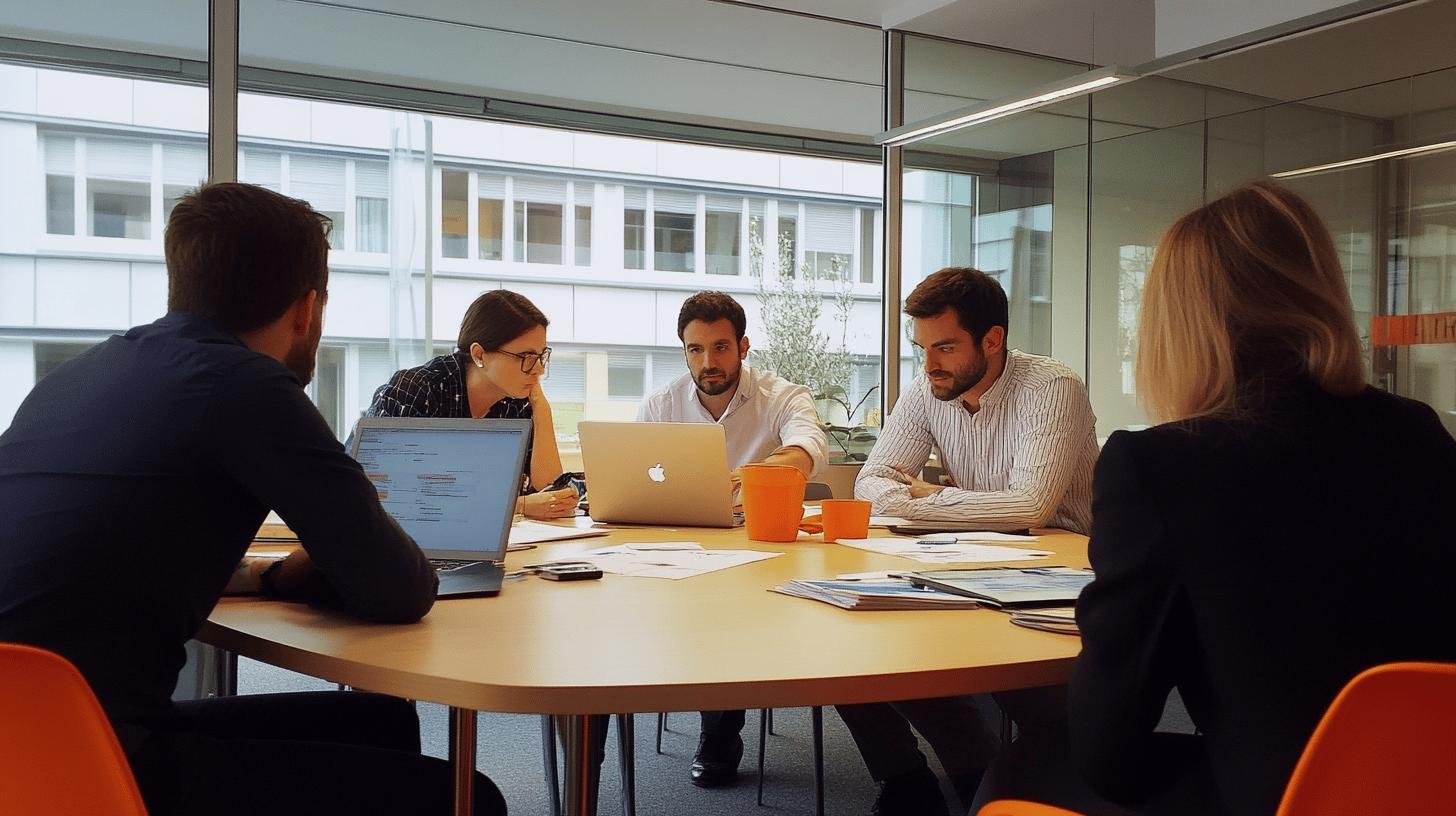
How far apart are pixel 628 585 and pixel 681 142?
14.4ft

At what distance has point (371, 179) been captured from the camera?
545 centimetres

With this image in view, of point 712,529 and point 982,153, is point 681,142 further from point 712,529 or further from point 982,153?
point 712,529

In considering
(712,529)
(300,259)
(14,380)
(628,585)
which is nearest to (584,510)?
(712,529)

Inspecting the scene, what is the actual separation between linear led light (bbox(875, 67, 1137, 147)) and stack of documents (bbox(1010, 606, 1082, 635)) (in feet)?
9.23

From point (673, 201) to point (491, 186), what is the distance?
1.16 m

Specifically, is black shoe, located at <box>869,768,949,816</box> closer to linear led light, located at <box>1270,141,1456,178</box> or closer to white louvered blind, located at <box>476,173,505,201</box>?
linear led light, located at <box>1270,141,1456,178</box>

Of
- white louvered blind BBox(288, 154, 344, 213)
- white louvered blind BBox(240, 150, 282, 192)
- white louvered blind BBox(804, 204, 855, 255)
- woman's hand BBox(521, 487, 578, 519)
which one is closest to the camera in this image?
woman's hand BBox(521, 487, 578, 519)

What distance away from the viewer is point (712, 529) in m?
2.95

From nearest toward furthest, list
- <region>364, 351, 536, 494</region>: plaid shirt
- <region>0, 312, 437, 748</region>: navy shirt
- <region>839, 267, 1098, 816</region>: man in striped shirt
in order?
<region>0, 312, 437, 748</region>: navy shirt
<region>839, 267, 1098, 816</region>: man in striped shirt
<region>364, 351, 536, 494</region>: plaid shirt

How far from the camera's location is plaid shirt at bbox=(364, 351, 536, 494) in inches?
129

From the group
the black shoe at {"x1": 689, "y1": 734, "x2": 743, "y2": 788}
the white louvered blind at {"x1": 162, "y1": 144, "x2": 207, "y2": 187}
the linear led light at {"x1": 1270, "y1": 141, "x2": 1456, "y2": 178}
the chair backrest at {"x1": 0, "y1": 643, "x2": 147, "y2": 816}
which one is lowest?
the black shoe at {"x1": 689, "y1": 734, "x2": 743, "y2": 788}

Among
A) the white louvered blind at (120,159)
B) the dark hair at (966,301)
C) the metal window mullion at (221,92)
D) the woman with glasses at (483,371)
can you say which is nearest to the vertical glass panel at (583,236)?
the metal window mullion at (221,92)

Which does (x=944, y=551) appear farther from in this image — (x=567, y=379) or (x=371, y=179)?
(x=567, y=379)

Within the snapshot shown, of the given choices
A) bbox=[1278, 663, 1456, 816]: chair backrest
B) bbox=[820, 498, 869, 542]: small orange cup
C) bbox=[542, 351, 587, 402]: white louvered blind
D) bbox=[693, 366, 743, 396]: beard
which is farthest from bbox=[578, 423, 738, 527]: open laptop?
bbox=[542, 351, 587, 402]: white louvered blind
